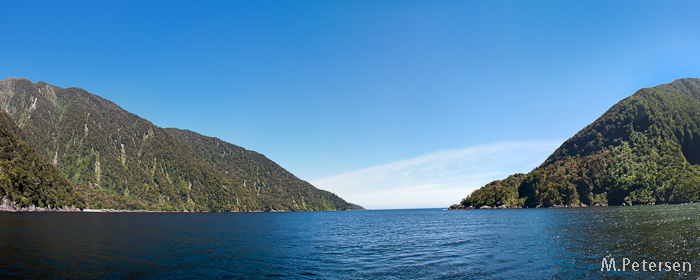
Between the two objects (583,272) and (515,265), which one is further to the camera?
(515,265)

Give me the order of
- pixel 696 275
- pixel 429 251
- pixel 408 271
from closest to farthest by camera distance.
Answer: pixel 696 275 → pixel 408 271 → pixel 429 251

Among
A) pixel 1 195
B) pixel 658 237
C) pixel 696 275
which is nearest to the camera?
pixel 696 275

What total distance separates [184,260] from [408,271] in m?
30.4

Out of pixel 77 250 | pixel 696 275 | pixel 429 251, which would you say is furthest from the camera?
pixel 429 251

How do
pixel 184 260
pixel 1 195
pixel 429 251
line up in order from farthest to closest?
pixel 1 195 < pixel 429 251 < pixel 184 260

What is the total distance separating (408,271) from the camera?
35.8 metres

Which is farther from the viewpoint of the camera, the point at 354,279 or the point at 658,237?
the point at 658,237

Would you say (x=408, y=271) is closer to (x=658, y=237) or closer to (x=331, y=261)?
(x=331, y=261)

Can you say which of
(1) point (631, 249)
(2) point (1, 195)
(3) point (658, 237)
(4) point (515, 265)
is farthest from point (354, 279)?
(2) point (1, 195)

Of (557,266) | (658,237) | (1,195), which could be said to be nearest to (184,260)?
(557,266)

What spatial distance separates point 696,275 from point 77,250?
75.6m

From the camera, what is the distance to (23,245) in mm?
48438

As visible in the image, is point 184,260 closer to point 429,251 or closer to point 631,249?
point 429,251

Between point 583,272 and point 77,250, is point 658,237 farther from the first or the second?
point 77,250
